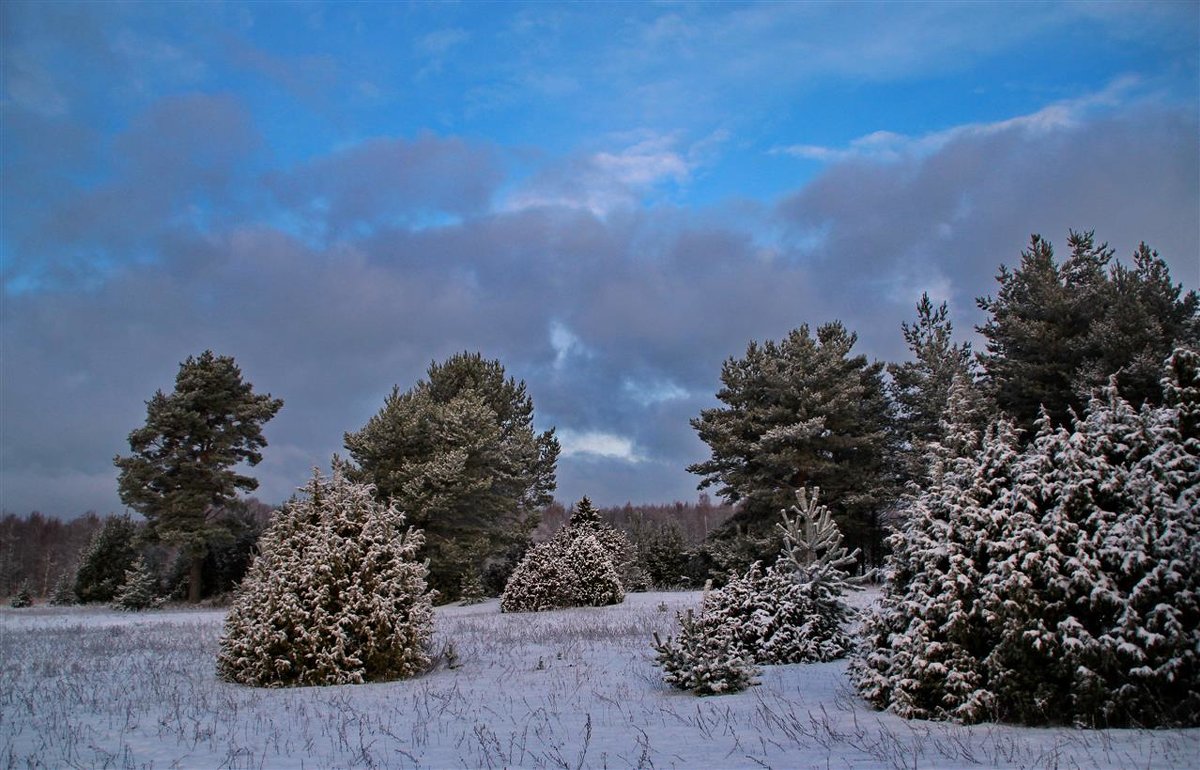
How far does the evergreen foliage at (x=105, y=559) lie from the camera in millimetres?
39594

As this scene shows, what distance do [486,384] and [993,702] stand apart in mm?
38459

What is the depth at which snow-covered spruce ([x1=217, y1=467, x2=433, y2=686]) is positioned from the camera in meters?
10.6

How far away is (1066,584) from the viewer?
21.8 ft

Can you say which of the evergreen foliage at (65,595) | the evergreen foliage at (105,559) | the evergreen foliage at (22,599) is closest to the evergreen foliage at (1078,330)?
the evergreen foliage at (105,559)

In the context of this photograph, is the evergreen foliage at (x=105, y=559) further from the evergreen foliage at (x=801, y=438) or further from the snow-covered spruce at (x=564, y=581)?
the evergreen foliage at (x=801, y=438)

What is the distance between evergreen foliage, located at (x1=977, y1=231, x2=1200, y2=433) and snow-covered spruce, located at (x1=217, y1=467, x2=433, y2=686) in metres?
21.1

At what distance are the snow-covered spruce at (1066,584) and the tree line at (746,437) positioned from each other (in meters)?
21.1

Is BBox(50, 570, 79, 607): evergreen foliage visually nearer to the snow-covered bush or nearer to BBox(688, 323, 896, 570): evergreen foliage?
the snow-covered bush

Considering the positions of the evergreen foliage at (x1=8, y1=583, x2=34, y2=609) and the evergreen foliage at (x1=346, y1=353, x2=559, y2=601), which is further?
the evergreen foliage at (x1=8, y1=583, x2=34, y2=609)

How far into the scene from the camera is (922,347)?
123 ft

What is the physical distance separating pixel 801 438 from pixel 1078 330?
11229 mm

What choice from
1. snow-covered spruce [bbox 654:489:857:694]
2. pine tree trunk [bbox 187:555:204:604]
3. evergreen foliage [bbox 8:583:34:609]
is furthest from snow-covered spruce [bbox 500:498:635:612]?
evergreen foliage [bbox 8:583:34:609]

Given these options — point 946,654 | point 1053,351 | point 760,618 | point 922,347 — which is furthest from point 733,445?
point 946,654

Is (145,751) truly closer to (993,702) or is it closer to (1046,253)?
(993,702)
